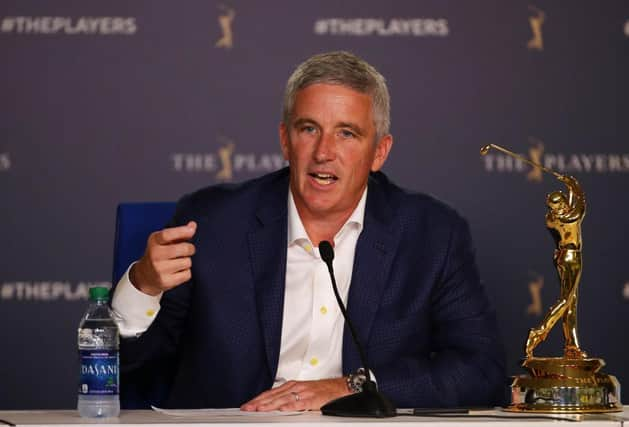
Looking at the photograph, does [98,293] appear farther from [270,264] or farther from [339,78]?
[339,78]

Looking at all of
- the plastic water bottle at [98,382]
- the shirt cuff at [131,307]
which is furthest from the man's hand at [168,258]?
the plastic water bottle at [98,382]

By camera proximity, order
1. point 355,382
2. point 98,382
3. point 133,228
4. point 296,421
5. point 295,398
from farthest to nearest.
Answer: point 133,228 < point 355,382 < point 295,398 < point 98,382 < point 296,421

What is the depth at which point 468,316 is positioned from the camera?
2744mm

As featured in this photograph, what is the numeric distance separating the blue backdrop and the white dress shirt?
143cm

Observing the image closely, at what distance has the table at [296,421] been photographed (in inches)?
73.0

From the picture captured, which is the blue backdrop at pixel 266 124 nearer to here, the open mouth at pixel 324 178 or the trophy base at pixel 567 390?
the open mouth at pixel 324 178

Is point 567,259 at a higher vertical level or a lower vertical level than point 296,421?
higher

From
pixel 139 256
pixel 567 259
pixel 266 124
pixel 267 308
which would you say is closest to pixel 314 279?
pixel 267 308

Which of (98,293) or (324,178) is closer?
(98,293)

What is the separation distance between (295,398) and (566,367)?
21.0 inches

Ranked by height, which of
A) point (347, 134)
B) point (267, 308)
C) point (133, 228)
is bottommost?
point (267, 308)

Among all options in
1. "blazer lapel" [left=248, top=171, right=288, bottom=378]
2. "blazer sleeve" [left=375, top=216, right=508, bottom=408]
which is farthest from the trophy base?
"blazer lapel" [left=248, top=171, right=288, bottom=378]

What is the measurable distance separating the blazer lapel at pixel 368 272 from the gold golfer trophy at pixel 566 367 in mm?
532

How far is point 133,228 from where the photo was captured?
2863 mm
